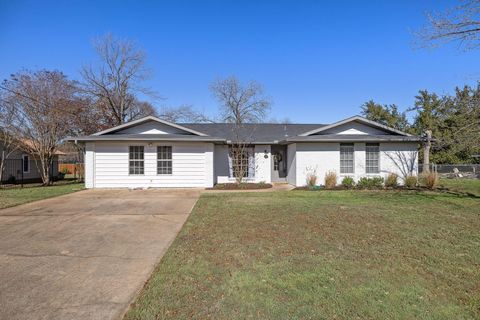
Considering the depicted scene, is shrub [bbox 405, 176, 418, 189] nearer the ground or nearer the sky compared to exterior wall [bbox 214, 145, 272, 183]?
nearer the ground

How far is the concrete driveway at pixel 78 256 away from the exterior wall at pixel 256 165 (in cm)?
776

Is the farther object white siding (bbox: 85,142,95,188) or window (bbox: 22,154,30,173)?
window (bbox: 22,154,30,173)

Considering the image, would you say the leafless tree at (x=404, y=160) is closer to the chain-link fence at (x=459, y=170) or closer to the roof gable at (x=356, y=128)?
the roof gable at (x=356, y=128)

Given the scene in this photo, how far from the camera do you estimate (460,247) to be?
505 centimetres

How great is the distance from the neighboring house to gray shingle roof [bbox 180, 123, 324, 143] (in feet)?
43.8

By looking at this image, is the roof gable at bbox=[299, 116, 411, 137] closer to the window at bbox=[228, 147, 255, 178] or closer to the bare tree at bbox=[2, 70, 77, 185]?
the window at bbox=[228, 147, 255, 178]

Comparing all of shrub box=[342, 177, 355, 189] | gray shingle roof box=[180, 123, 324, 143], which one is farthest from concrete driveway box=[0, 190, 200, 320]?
shrub box=[342, 177, 355, 189]

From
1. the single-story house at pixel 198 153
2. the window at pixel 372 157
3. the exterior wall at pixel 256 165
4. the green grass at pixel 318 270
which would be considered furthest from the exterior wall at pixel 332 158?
the green grass at pixel 318 270

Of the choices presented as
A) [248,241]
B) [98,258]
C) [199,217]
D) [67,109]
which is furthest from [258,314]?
[67,109]

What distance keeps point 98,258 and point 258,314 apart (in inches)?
124

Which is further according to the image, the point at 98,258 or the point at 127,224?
the point at 127,224

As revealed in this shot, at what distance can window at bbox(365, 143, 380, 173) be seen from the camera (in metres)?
15.7

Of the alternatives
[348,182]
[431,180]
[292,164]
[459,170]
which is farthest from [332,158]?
[459,170]

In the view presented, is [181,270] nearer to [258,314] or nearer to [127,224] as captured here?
[258,314]
